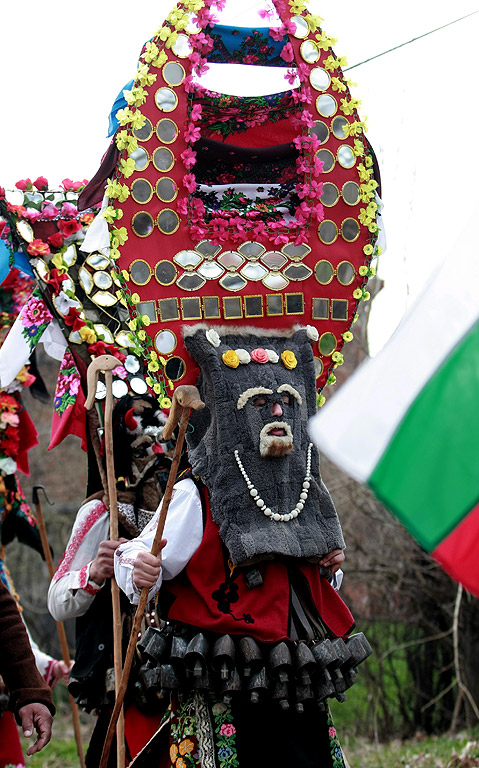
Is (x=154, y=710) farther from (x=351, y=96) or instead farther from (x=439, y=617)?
(x=439, y=617)

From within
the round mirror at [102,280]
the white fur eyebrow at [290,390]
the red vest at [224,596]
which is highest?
the round mirror at [102,280]

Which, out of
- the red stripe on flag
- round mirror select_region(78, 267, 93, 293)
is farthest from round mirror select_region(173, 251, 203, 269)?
the red stripe on flag

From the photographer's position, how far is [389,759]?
21.8ft

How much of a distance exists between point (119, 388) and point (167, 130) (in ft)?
4.24

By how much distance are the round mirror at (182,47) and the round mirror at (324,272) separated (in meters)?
0.96

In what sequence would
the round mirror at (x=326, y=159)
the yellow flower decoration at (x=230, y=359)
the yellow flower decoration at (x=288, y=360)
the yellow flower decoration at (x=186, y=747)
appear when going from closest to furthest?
the yellow flower decoration at (x=186, y=747)
the yellow flower decoration at (x=230, y=359)
the yellow flower decoration at (x=288, y=360)
the round mirror at (x=326, y=159)

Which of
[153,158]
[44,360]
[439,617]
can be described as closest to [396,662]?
[439,617]

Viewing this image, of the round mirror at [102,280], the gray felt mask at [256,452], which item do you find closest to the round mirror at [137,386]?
the round mirror at [102,280]

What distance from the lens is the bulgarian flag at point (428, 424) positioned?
7.48ft

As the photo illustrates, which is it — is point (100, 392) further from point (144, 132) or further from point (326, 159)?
point (326, 159)

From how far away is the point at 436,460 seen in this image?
233 cm

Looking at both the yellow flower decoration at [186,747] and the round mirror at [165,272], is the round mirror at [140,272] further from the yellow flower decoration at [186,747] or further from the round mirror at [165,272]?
the yellow flower decoration at [186,747]

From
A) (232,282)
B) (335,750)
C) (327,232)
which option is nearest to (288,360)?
(232,282)

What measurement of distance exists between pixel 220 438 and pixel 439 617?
17.4 ft
